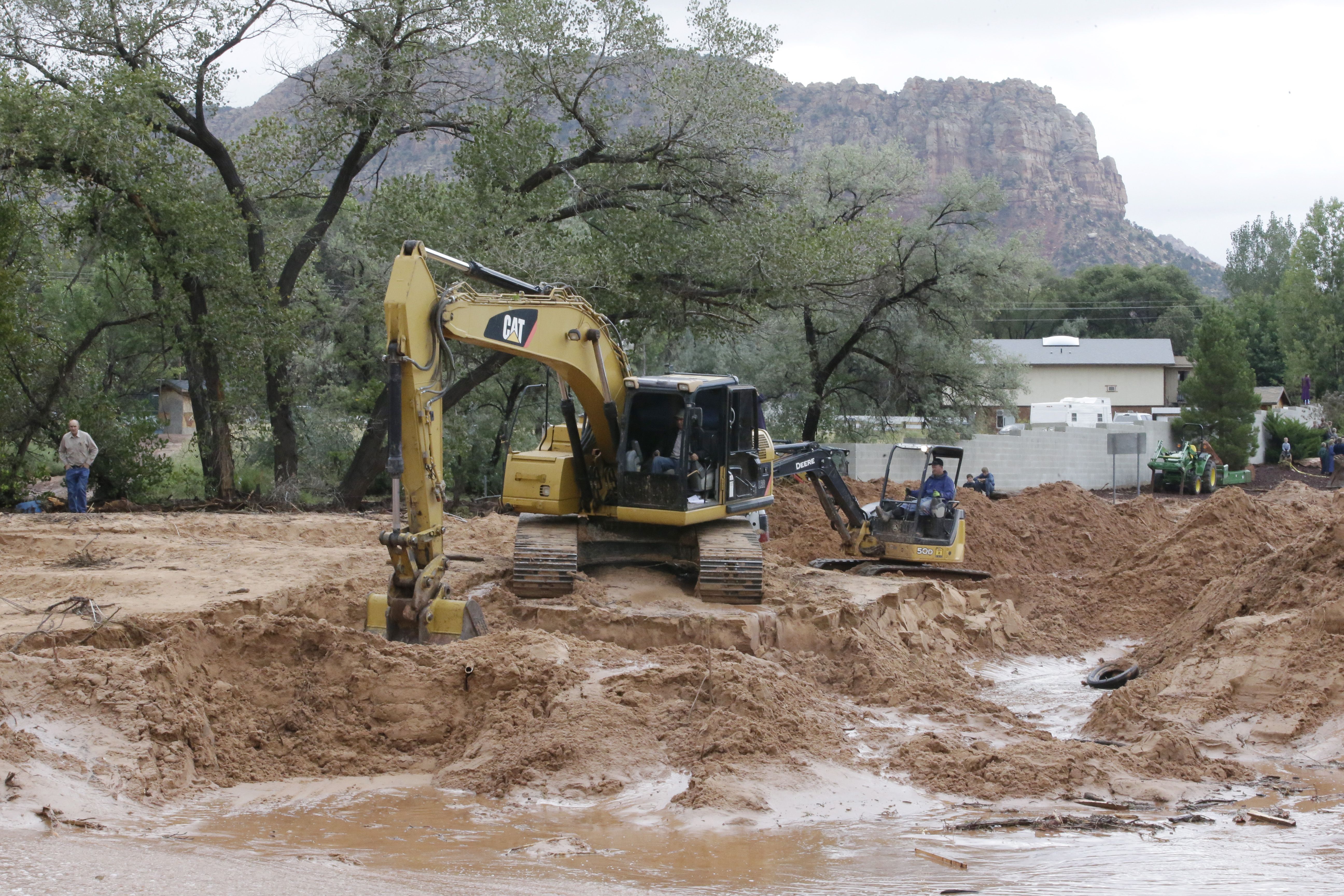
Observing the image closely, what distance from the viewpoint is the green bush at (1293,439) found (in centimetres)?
4100

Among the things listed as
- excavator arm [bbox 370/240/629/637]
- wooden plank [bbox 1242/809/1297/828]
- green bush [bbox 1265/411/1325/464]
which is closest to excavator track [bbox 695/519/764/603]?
excavator arm [bbox 370/240/629/637]

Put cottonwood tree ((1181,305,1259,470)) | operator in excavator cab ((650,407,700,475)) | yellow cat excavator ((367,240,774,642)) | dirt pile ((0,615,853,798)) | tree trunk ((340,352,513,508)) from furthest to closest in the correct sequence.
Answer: cottonwood tree ((1181,305,1259,470))
tree trunk ((340,352,513,508))
operator in excavator cab ((650,407,700,475))
yellow cat excavator ((367,240,774,642))
dirt pile ((0,615,853,798))

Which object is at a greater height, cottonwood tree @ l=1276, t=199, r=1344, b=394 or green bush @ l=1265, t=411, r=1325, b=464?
cottonwood tree @ l=1276, t=199, r=1344, b=394

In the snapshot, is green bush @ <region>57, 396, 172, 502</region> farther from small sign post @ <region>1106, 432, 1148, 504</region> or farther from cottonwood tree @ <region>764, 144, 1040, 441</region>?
small sign post @ <region>1106, 432, 1148, 504</region>

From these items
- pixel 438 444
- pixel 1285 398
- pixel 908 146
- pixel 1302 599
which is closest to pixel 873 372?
pixel 908 146

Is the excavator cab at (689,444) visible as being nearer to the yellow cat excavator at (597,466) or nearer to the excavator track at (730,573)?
the yellow cat excavator at (597,466)

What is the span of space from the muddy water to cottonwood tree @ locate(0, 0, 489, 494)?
14.1 meters

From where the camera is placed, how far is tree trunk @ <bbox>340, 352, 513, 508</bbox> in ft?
67.2

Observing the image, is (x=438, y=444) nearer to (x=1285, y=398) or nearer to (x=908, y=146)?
(x=908, y=146)

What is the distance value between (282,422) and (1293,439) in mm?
34910

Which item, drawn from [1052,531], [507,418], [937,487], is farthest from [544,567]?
[507,418]

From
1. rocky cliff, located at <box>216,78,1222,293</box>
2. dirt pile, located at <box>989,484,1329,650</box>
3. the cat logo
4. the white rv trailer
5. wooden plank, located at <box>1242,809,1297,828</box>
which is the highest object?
rocky cliff, located at <box>216,78,1222,293</box>

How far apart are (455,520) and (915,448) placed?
6.77m

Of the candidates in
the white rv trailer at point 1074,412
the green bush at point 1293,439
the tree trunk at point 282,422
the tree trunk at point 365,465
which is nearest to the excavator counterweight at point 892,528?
the tree trunk at point 365,465
